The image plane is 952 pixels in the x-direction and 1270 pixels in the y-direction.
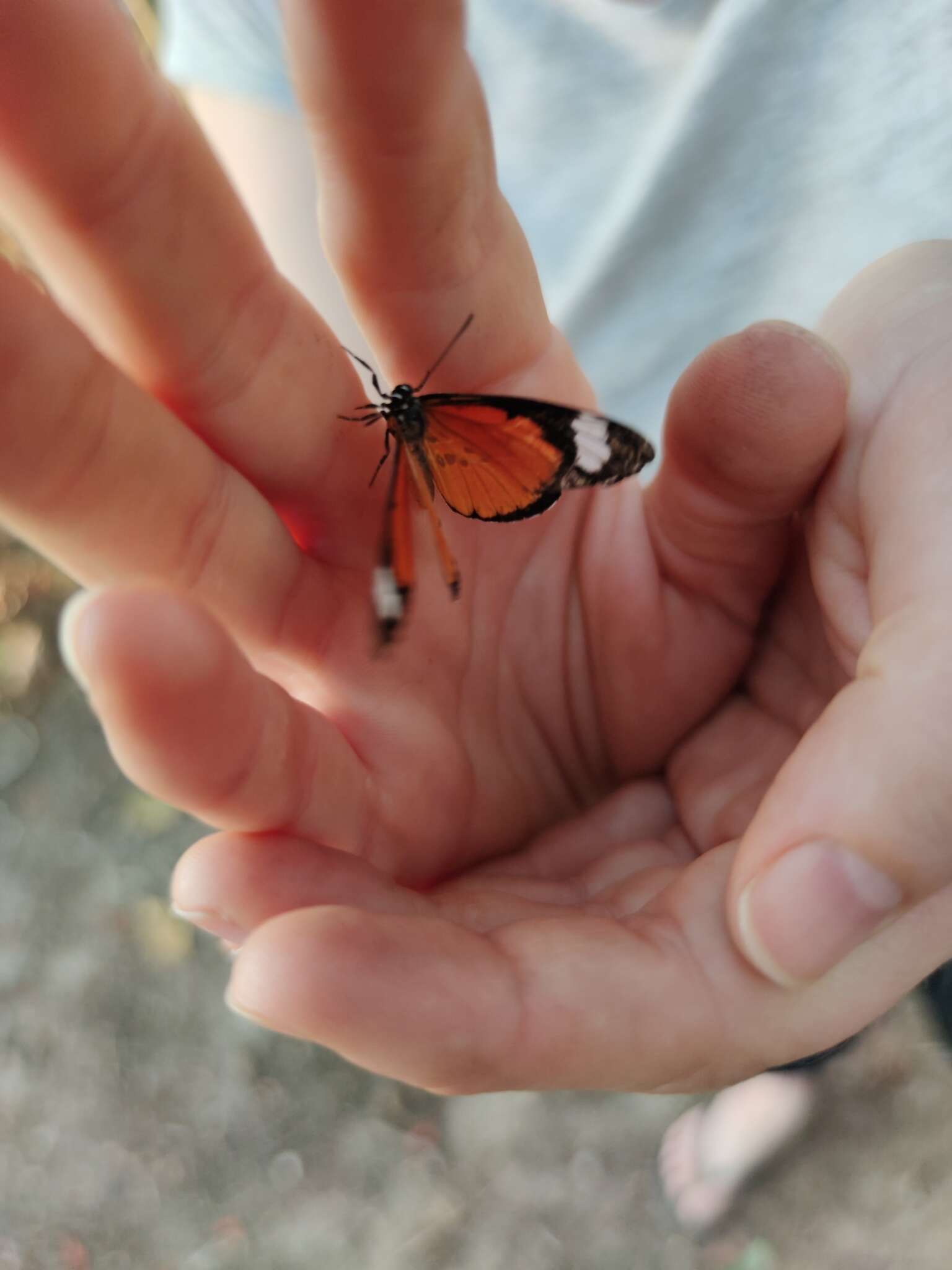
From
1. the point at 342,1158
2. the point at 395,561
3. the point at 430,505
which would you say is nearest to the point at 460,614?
the point at 430,505

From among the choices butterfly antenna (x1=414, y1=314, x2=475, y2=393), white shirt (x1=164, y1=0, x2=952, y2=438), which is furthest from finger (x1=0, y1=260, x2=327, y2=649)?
white shirt (x1=164, y1=0, x2=952, y2=438)

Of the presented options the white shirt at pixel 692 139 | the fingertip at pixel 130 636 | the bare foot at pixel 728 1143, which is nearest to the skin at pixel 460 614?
the fingertip at pixel 130 636

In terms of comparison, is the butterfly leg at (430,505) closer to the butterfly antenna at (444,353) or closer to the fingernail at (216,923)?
the butterfly antenna at (444,353)

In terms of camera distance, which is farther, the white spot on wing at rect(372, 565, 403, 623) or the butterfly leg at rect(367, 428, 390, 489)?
the butterfly leg at rect(367, 428, 390, 489)

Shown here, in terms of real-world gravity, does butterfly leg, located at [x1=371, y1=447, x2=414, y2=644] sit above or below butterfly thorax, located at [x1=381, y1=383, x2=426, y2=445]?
below

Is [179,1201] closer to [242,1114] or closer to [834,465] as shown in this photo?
[242,1114]

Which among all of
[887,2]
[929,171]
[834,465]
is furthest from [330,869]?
[887,2]

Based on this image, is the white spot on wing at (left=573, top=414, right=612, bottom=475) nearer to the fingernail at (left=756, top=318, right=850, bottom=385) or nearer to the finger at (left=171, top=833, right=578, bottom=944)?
the fingernail at (left=756, top=318, right=850, bottom=385)
